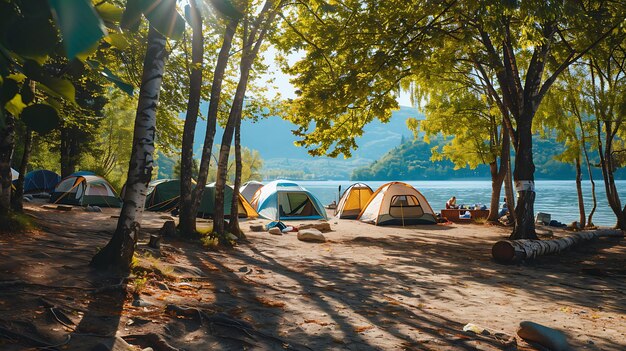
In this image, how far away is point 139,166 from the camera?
5902 mm

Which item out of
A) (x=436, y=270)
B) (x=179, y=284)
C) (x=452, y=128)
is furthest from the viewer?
(x=452, y=128)

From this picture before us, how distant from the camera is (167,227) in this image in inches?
449

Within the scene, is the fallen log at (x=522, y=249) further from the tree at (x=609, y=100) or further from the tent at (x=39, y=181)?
the tent at (x=39, y=181)

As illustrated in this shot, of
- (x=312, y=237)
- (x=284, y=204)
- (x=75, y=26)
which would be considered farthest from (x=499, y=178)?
(x=75, y=26)

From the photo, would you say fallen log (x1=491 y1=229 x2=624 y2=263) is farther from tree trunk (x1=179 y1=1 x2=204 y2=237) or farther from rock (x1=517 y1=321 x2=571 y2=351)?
tree trunk (x1=179 y1=1 x2=204 y2=237)

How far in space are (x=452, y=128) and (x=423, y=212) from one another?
572 centimetres

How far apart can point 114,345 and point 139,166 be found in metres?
2.94

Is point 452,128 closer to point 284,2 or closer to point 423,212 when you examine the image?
point 423,212

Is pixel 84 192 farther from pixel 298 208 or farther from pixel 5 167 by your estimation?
pixel 5 167

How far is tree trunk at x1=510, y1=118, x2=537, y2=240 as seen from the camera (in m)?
13.3

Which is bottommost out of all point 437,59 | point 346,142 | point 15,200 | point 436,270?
point 436,270

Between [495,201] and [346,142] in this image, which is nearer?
[346,142]

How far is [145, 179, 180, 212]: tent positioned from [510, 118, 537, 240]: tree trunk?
1591cm

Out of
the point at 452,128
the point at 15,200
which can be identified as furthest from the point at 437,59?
the point at 15,200
